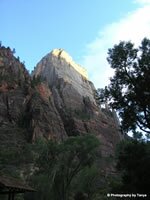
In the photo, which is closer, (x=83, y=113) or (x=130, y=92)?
(x=130, y=92)

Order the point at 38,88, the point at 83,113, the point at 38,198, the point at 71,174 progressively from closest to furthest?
the point at 38,198 < the point at 71,174 < the point at 38,88 < the point at 83,113

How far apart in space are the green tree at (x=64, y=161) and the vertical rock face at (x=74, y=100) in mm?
43150

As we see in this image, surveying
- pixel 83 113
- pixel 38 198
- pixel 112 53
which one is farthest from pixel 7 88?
pixel 112 53

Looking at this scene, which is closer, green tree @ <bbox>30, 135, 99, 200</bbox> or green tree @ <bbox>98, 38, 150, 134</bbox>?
green tree @ <bbox>98, 38, 150, 134</bbox>

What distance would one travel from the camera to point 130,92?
2984 cm

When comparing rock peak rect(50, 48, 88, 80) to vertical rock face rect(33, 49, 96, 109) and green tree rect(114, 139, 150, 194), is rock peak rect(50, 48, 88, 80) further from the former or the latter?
green tree rect(114, 139, 150, 194)

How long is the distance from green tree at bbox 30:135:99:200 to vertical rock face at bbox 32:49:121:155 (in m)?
43.1

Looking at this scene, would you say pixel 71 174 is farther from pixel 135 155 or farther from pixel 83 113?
pixel 83 113

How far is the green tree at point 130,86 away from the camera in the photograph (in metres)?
29.1

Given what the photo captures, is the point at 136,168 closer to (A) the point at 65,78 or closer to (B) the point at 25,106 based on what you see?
(B) the point at 25,106

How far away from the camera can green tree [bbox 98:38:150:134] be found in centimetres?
2906

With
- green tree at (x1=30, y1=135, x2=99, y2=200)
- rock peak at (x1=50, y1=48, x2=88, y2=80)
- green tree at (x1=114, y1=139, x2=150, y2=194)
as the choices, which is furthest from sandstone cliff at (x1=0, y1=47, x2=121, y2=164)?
→ green tree at (x1=114, y1=139, x2=150, y2=194)

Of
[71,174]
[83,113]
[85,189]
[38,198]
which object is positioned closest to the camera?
[38,198]

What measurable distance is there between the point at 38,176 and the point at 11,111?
44.2 meters
